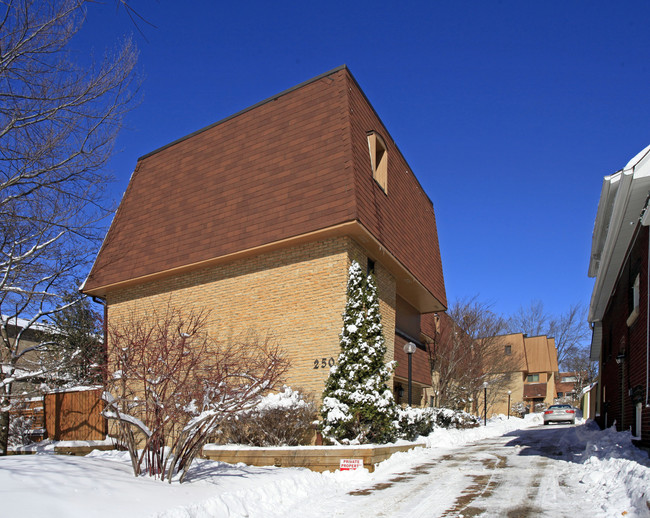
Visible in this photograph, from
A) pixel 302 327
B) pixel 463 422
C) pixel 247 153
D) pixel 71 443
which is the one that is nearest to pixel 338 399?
pixel 302 327

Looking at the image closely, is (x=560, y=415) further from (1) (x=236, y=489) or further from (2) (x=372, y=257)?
(1) (x=236, y=489)

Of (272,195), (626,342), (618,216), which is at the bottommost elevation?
(626,342)

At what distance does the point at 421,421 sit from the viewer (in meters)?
16.0

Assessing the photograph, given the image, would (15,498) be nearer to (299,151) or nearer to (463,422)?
(299,151)

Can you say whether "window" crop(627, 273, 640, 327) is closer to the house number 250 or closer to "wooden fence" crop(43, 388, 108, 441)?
the house number 250

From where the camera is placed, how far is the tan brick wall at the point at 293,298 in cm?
1394

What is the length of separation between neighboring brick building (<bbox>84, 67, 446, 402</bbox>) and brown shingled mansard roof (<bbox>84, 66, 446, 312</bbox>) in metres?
0.04

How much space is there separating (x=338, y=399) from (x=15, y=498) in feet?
25.1

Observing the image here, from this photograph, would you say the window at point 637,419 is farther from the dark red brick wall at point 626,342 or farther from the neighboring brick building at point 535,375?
the neighboring brick building at point 535,375

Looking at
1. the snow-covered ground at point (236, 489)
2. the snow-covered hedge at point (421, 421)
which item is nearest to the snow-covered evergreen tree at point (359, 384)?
the snow-covered ground at point (236, 489)

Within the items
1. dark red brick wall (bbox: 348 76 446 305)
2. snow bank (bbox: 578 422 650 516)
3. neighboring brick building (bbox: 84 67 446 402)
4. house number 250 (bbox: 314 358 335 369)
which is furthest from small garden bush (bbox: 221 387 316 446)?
snow bank (bbox: 578 422 650 516)

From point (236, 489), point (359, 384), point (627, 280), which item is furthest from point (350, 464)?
point (627, 280)

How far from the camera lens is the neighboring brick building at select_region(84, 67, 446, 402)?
46.4 feet

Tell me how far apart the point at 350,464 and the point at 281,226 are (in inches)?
257
